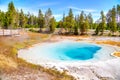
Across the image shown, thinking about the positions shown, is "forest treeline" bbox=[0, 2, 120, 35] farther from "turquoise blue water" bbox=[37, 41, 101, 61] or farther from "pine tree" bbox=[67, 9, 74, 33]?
"turquoise blue water" bbox=[37, 41, 101, 61]

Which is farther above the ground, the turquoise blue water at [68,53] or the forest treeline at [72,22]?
the forest treeline at [72,22]

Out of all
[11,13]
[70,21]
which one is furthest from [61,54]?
[70,21]

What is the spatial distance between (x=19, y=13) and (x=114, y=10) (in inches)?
2005

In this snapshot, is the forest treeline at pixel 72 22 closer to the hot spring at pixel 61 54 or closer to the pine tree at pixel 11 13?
the pine tree at pixel 11 13

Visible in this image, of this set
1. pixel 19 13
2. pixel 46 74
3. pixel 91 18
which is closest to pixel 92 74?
pixel 46 74

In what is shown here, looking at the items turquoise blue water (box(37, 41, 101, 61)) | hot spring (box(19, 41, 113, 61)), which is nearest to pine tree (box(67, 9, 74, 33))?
turquoise blue water (box(37, 41, 101, 61))

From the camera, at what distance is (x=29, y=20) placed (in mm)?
137125

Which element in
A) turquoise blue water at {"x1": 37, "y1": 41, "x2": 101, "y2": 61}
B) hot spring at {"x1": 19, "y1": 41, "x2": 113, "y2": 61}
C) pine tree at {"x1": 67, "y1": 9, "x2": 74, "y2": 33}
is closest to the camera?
hot spring at {"x1": 19, "y1": 41, "x2": 113, "y2": 61}

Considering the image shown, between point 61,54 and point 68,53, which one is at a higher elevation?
point 61,54

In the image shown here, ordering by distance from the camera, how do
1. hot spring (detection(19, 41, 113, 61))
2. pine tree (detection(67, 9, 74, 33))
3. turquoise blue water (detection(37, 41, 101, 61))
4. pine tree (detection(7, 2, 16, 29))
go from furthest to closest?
pine tree (detection(67, 9, 74, 33)) < pine tree (detection(7, 2, 16, 29)) < turquoise blue water (detection(37, 41, 101, 61)) < hot spring (detection(19, 41, 113, 61))

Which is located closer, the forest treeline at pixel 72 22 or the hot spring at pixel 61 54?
the hot spring at pixel 61 54

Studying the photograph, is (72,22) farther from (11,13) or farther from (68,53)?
(68,53)

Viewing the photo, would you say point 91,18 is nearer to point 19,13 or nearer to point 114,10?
point 114,10

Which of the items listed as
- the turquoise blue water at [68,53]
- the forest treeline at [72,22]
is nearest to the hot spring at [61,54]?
the turquoise blue water at [68,53]
